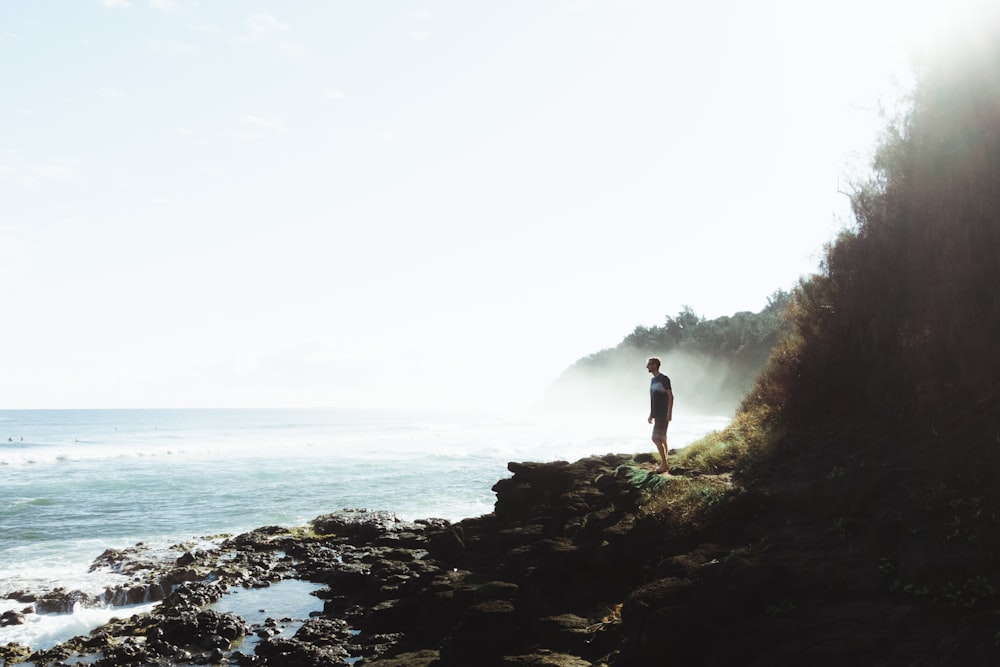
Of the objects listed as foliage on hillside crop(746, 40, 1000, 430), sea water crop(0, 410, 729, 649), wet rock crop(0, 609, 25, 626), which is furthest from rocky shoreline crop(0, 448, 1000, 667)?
sea water crop(0, 410, 729, 649)

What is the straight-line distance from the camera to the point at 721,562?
262 inches

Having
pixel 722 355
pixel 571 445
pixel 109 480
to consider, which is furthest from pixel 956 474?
A: pixel 722 355

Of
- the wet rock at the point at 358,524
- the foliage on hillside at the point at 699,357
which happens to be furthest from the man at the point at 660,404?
the foliage on hillside at the point at 699,357

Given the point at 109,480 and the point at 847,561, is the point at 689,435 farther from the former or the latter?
the point at 847,561

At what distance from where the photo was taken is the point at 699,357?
270ft

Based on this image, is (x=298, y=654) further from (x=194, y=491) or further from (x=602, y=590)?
(x=194, y=491)

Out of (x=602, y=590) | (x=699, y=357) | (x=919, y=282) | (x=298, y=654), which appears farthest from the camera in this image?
(x=699, y=357)

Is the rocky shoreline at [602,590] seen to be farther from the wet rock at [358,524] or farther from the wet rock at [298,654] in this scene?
the wet rock at [358,524]

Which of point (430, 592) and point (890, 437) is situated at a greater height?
point (890, 437)

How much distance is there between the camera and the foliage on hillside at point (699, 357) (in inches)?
2594

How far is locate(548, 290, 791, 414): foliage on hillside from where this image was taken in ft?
216

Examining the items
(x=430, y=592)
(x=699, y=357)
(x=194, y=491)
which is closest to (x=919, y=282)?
(x=430, y=592)

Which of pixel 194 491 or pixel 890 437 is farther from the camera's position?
pixel 194 491

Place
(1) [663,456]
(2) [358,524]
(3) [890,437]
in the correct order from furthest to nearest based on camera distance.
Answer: (2) [358,524] < (1) [663,456] < (3) [890,437]
